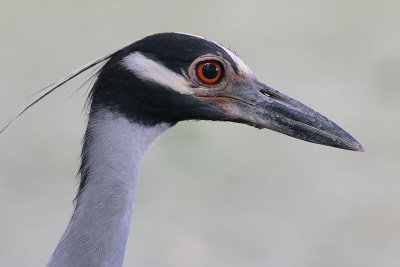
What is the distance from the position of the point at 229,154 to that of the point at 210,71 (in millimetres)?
3209

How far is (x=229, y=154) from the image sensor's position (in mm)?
6074

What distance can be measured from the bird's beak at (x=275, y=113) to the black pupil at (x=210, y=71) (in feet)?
0.22

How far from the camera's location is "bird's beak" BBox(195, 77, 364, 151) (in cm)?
295

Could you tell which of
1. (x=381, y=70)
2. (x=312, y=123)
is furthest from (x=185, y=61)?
(x=381, y=70)

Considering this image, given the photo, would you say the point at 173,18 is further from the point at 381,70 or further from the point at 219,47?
the point at 219,47

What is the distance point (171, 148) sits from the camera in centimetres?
600

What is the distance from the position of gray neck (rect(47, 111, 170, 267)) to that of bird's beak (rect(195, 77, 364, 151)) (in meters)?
0.31

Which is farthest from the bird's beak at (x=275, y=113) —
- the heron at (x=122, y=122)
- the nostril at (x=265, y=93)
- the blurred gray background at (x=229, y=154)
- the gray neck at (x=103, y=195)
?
the blurred gray background at (x=229, y=154)

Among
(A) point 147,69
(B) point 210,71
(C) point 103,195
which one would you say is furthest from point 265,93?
(C) point 103,195

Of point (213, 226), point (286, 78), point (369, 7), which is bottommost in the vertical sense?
point (213, 226)

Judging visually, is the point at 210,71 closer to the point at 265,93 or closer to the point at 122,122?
Answer: the point at 265,93

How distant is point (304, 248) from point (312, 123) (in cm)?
238

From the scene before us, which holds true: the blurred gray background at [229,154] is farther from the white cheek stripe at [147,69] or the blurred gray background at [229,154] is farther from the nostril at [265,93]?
the white cheek stripe at [147,69]

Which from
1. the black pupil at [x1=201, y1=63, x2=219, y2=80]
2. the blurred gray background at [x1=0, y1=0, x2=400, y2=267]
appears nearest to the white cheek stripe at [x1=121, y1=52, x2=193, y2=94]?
the black pupil at [x1=201, y1=63, x2=219, y2=80]
